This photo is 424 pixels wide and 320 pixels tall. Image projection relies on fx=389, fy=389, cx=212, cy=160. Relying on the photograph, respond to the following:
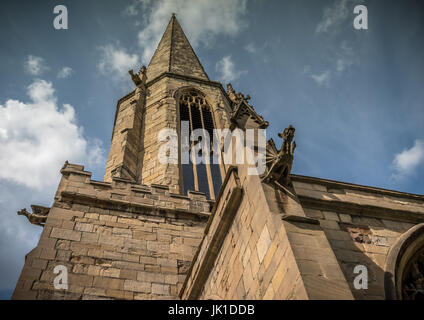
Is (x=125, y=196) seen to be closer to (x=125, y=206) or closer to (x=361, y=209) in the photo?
(x=125, y=206)

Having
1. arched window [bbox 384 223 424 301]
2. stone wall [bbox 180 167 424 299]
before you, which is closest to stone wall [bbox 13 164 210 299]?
stone wall [bbox 180 167 424 299]

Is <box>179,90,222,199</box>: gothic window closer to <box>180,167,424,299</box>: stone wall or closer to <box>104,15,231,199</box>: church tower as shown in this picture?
<box>104,15,231,199</box>: church tower

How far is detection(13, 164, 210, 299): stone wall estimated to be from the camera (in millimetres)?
6883

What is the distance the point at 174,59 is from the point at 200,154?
851 centimetres

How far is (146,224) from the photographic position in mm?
8578

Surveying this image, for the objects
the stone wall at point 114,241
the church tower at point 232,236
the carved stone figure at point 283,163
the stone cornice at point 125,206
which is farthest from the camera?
the stone cornice at point 125,206

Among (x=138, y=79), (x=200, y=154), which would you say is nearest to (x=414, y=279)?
(x=200, y=154)

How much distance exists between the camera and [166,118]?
15227 mm

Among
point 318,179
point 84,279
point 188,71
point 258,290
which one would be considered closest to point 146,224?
point 84,279

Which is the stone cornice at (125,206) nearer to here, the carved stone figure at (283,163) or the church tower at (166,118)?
the church tower at (166,118)

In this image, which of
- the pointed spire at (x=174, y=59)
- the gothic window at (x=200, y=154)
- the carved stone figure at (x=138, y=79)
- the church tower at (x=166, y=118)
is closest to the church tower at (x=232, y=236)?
the church tower at (x=166, y=118)

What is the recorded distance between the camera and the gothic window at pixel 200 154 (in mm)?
13344
